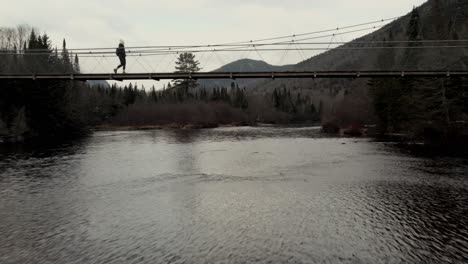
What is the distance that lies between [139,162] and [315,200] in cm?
1649

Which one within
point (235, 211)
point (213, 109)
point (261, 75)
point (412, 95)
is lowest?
point (235, 211)

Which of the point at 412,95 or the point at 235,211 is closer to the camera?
the point at 235,211

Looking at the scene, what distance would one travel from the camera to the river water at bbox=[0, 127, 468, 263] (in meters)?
11.7

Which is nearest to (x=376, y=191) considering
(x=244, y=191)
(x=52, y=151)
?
(x=244, y=191)

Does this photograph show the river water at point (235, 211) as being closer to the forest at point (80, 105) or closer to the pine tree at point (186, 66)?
the forest at point (80, 105)

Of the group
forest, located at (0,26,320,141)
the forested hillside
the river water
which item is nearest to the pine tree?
forest, located at (0,26,320,141)

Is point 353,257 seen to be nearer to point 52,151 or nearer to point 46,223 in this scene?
point 46,223

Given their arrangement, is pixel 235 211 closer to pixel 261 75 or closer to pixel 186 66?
pixel 261 75

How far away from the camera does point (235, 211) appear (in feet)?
53.0

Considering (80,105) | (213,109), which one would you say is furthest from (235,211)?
(213,109)

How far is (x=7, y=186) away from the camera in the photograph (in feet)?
68.3

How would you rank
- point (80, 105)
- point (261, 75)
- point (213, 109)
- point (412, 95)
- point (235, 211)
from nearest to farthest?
1. point (235, 211)
2. point (261, 75)
3. point (412, 95)
4. point (80, 105)
5. point (213, 109)

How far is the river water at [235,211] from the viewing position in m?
11.7

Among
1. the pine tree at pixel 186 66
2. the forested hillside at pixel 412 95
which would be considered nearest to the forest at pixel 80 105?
the pine tree at pixel 186 66
